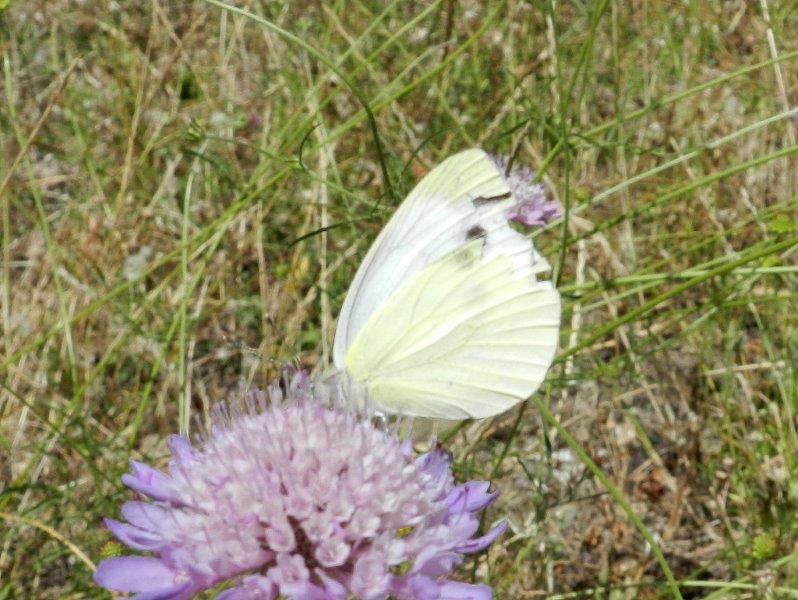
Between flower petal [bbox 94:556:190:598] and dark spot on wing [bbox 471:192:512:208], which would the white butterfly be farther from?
flower petal [bbox 94:556:190:598]

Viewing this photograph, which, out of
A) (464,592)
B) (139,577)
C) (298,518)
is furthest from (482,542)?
(139,577)

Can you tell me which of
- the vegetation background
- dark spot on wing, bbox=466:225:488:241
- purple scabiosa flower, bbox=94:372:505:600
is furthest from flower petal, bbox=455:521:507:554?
dark spot on wing, bbox=466:225:488:241

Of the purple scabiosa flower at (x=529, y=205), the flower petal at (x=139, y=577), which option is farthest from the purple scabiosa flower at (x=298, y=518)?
the purple scabiosa flower at (x=529, y=205)

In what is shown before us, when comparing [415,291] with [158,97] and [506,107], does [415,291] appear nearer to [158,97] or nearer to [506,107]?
[506,107]

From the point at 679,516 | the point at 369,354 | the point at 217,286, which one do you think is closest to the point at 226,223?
the point at 217,286

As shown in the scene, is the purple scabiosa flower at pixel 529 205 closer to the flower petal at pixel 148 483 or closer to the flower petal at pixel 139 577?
the flower petal at pixel 148 483

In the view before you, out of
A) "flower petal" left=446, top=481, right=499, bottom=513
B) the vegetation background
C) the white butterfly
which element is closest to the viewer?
"flower petal" left=446, top=481, right=499, bottom=513
